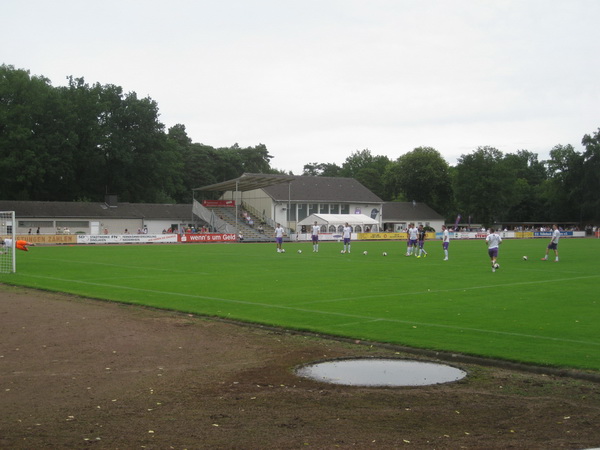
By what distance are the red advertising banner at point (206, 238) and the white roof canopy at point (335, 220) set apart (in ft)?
45.3

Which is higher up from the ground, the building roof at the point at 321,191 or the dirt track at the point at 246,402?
the building roof at the point at 321,191

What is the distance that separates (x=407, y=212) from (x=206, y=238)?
4557 cm

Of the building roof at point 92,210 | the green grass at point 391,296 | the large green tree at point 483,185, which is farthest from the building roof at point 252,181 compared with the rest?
the large green tree at point 483,185

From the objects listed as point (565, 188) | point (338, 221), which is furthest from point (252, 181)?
point (565, 188)

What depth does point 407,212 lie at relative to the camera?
338ft

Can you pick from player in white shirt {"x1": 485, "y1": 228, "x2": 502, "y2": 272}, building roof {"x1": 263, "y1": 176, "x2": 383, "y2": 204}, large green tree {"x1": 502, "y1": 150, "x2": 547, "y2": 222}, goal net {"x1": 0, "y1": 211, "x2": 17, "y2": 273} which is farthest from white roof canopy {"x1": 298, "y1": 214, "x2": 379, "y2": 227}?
player in white shirt {"x1": 485, "y1": 228, "x2": 502, "y2": 272}

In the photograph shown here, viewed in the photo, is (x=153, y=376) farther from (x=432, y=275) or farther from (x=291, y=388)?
(x=432, y=275)

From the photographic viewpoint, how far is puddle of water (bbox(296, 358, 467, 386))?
933 centimetres

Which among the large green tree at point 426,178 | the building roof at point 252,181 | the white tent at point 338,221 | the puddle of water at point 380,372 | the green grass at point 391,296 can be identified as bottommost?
the puddle of water at point 380,372

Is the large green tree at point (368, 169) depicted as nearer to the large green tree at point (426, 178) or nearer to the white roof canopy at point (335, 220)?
the large green tree at point (426, 178)

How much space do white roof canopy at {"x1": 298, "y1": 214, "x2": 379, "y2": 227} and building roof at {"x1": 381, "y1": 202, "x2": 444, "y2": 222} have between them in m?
16.5

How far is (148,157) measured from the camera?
83.8 m

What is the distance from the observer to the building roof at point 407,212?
10038cm

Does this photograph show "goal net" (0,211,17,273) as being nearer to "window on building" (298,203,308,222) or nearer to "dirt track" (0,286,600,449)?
"dirt track" (0,286,600,449)
